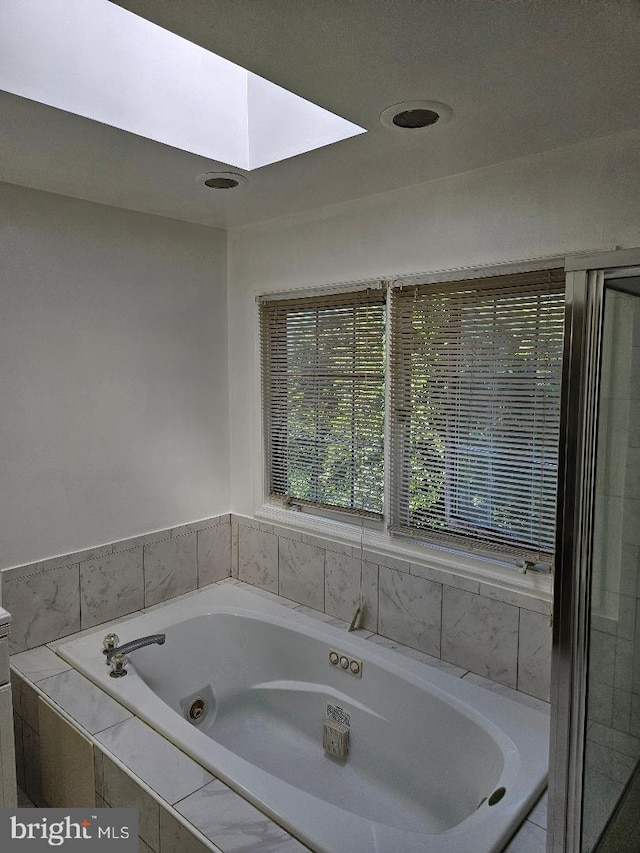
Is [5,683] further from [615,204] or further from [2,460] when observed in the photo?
[615,204]

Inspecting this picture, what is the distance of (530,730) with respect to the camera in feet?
7.02

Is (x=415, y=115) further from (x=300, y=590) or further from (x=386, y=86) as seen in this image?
(x=300, y=590)

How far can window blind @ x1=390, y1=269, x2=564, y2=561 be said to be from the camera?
2.24 metres

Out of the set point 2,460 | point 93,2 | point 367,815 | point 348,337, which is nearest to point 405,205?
point 348,337

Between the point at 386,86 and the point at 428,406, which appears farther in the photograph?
the point at 428,406

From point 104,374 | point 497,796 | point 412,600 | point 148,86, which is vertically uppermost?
point 148,86

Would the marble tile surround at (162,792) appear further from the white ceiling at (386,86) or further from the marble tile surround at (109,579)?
the white ceiling at (386,86)

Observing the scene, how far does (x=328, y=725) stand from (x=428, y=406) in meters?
1.41

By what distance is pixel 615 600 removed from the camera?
132 centimetres

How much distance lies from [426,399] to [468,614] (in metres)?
0.87

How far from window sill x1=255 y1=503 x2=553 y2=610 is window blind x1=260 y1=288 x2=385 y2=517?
0.31 feet

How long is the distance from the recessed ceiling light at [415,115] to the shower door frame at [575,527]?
2.39 feet

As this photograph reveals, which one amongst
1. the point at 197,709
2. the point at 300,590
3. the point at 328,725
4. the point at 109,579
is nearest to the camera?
the point at 328,725

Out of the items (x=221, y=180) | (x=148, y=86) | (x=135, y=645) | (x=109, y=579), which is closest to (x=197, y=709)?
(x=135, y=645)
